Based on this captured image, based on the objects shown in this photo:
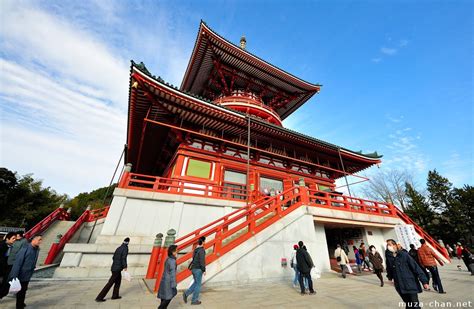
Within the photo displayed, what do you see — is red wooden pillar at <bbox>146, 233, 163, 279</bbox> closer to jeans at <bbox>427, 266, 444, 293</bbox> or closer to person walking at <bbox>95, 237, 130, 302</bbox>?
person walking at <bbox>95, 237, 130, 302</bbox>

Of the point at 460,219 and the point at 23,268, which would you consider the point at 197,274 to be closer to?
the point at 23,268

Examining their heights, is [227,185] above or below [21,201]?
below

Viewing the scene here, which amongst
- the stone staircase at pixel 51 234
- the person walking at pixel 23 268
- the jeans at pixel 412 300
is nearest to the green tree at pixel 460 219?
the jeans at pixel 412 300

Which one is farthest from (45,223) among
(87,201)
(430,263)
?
(87,201)

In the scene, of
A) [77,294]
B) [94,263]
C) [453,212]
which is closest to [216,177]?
[94,263]

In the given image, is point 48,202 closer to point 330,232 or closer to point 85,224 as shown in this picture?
point 85,224

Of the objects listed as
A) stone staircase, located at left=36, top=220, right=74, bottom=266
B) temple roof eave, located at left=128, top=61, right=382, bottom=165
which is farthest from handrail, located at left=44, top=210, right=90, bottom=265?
temple roof eave, located at left=128, top=61, right=382, bottom=165

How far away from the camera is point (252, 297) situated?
517 cm

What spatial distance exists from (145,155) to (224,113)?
373 inches

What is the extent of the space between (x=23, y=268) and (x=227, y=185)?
918cm

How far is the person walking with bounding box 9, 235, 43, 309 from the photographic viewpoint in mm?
4004

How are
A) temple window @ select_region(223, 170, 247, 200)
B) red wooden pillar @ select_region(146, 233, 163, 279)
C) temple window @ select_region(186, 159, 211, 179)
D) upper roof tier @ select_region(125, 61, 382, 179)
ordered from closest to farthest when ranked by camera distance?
red wooden pillar @ select_region(146, 233, 163, 279) → upper roof tier @ select_region(125, 61, 382, 179) → temple window @ select_region(186, 159, 211, 179) → temple window @ select_region(223, 170, 247, 200)

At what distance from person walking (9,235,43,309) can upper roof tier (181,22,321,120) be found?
14037mm

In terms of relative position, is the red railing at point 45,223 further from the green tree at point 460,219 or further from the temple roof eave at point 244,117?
the green tree at point 460,219
